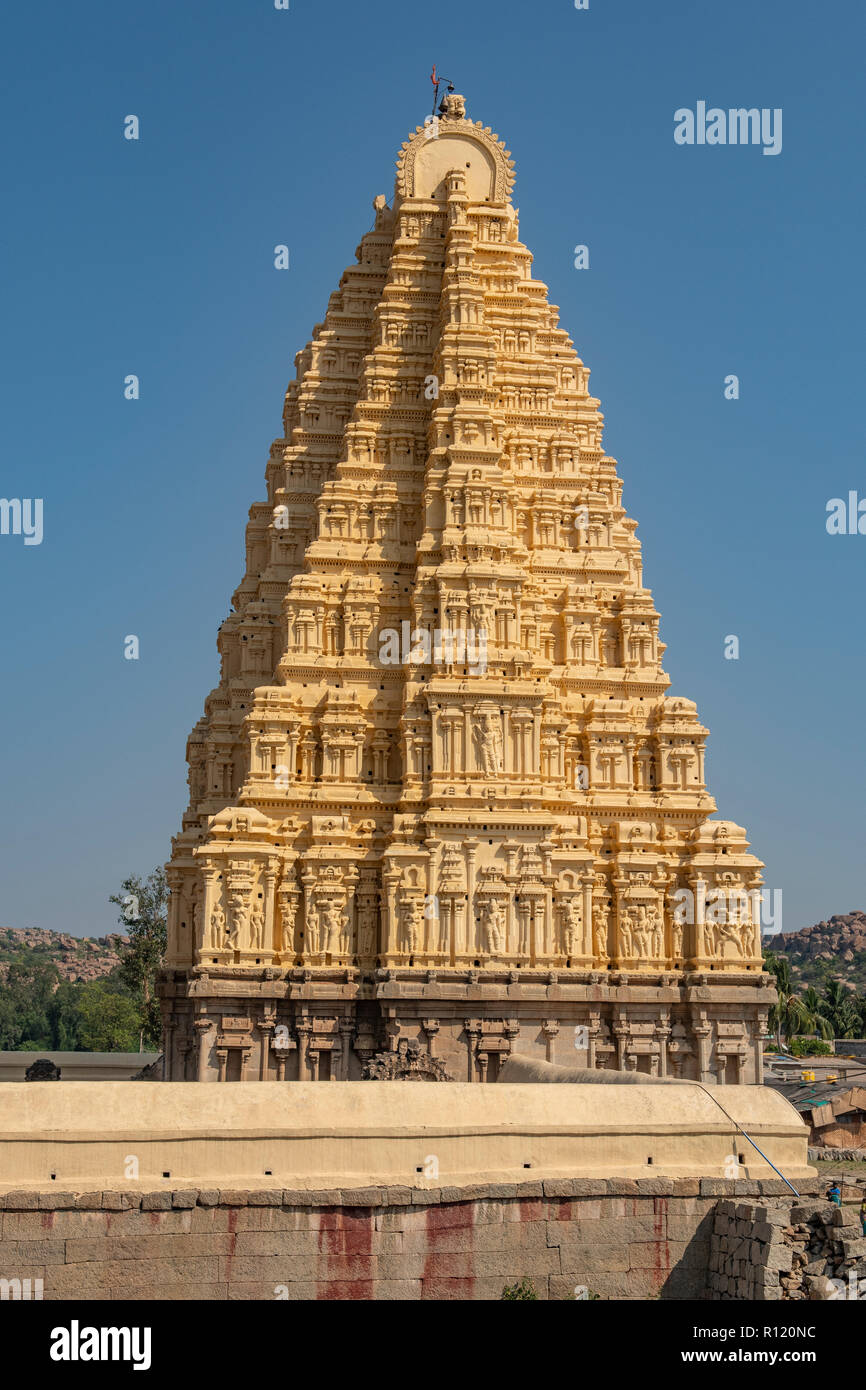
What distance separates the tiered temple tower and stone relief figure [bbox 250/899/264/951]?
0.19ft

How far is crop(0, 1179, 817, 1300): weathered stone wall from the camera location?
20.2 meters

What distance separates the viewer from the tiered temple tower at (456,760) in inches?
1460

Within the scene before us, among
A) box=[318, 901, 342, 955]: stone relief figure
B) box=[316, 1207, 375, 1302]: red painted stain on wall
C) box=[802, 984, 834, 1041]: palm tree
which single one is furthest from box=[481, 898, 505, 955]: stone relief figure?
A: box=[802, 984, 834, 1041]: palm tree

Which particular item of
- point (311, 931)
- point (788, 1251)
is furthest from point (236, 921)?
point (788, 1251)

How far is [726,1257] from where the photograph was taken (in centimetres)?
2136

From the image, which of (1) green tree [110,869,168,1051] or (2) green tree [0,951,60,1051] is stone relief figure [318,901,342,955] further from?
(2) green tree [0,951,60,1051]

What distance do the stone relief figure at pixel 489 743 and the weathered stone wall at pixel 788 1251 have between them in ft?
57.9

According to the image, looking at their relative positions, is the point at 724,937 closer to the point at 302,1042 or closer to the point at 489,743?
the point at 489,743

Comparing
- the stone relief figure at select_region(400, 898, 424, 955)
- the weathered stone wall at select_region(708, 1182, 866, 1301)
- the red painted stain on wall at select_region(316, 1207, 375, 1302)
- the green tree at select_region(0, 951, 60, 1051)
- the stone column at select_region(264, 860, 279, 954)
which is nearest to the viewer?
the weathered stone wall at select_region(708, 1182, 866, 1301)

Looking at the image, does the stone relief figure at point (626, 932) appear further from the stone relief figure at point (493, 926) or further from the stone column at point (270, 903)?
the stone column at point (270, 903)

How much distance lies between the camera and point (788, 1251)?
20125mm
